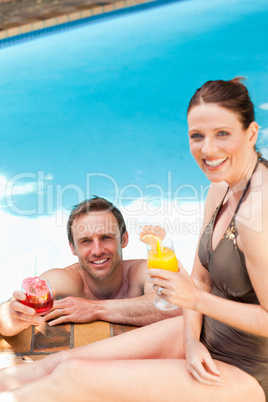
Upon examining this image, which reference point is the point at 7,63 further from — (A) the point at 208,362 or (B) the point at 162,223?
(A) the point at 208,362

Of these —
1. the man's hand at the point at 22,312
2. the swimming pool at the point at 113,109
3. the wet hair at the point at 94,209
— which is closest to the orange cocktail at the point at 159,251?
the man's hand at the point at 22,312

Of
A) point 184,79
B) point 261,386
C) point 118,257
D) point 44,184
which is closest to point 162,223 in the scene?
point 44,184

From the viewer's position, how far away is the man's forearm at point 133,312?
11.4ft

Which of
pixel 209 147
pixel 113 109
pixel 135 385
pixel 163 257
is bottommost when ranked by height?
pixel 135 385

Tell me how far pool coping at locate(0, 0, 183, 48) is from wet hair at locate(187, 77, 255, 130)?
9061 millimetres

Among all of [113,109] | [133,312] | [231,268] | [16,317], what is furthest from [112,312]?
[113,109]

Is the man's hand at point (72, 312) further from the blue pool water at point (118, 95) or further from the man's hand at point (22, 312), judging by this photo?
the blue pool water at point (118, 95)

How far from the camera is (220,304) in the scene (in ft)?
7.00

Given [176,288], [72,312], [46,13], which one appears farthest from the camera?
[46,13]

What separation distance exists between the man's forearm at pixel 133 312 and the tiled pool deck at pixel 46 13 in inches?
325

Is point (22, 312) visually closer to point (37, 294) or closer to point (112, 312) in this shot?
point (37, 294)

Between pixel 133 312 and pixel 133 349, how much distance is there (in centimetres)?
92

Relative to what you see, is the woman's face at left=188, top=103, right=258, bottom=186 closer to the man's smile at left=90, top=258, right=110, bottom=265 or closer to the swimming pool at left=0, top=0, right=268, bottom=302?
the man's smile at left=90, top=258, right=110, bottom=265

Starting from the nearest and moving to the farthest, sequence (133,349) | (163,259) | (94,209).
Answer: (163,259) → (133,349) → (94,209)
